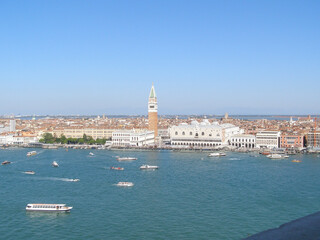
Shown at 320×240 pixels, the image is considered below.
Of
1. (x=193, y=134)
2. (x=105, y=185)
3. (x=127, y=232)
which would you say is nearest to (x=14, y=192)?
(x=105, y=185)

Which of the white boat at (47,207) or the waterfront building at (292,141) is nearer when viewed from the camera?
the white boat at (47,207)

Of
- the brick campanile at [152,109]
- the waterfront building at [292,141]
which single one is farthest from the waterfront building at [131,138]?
the waterfront building at [292,141]

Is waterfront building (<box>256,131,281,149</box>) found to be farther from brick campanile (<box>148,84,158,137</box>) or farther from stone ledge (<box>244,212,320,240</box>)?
stone ledge (<box>244,212,320,240</box>)

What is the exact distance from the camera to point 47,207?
18.4 feet

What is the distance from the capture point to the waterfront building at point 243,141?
50.9ft

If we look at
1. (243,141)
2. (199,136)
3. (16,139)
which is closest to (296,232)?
(199,136)

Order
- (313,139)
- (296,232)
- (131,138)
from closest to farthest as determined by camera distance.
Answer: (296,232), (313,139), (131,138)

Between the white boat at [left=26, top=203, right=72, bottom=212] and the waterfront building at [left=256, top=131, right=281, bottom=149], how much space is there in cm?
1100

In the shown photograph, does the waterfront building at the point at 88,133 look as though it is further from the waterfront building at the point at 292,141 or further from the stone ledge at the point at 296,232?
the stone ledge at the point at 296,232

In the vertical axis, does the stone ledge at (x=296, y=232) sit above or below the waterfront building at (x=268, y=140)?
above

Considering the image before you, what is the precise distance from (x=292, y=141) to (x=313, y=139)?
0.75 meters

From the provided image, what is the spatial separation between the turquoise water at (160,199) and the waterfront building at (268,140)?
190 inches

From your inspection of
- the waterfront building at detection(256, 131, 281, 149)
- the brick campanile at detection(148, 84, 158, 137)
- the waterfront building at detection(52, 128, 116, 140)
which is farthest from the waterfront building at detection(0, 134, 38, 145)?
the waterfront building at detection(256, 131, 281, 149)

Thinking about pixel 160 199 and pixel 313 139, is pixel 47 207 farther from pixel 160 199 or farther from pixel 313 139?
pixel 313 139
